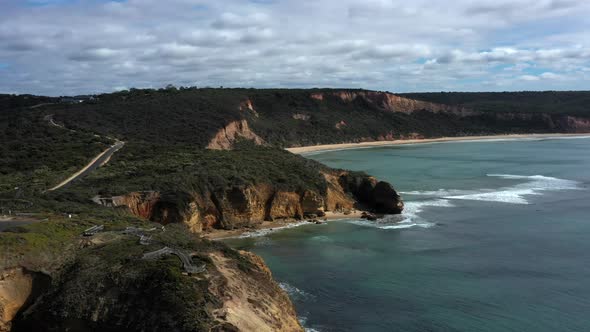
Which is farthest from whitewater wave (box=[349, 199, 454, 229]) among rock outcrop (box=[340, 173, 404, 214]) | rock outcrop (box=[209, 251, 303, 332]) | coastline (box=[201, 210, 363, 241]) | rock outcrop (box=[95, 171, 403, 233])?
rock outcrop (box=[209, 251, 303, 332])

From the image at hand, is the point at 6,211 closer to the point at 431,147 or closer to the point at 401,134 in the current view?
the point at 431,147

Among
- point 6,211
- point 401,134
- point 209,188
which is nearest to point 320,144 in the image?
point 401,134

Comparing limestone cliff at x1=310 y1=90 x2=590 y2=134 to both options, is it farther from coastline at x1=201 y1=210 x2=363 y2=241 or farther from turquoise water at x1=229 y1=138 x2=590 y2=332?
coastline at x1=201 y1=210 x2=363 y2=241

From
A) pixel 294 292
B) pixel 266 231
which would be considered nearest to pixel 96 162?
pixel 266 231

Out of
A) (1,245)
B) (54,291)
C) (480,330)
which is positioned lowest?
(480,330)

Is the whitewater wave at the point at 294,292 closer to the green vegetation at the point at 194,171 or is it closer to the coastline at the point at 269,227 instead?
the coastline at the point at 269,227

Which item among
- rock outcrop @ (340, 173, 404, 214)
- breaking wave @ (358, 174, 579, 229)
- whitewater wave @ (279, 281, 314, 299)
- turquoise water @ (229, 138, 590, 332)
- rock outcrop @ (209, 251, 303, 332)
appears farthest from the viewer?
rock outcrop @ (340, 173, 404, 214)
